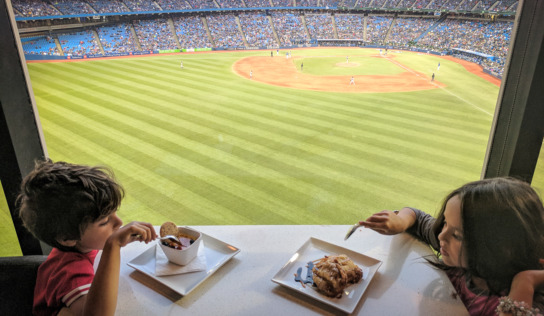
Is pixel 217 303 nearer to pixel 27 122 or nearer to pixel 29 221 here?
pixel 29 221

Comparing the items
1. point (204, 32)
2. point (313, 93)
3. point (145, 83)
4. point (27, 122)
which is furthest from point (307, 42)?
point (27, 122)

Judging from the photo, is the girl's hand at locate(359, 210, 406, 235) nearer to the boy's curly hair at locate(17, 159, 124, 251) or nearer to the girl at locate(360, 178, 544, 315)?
the girl at locate(360, 178, 544, 315)

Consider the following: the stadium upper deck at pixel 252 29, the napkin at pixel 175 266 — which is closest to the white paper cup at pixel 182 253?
the napkin at pixel 175 266

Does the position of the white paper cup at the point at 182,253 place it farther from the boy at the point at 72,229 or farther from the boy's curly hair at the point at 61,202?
the boy's curly hair at the point at 61,202

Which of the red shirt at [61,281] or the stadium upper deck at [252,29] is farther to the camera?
the stadium upper deck at [252,29]

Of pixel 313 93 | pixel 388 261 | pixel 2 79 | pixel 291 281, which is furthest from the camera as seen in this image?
pixel 313 93

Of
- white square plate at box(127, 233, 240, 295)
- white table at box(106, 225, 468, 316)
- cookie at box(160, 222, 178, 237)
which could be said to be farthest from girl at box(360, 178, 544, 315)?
cookie at box(160, 222, 178, 237)
